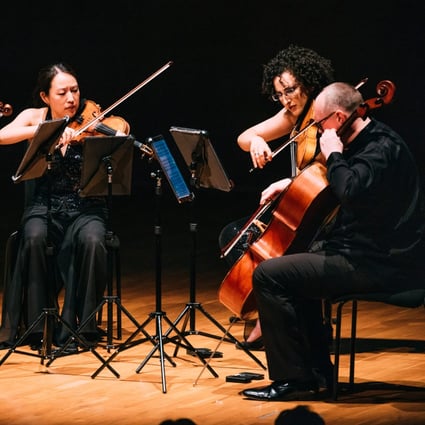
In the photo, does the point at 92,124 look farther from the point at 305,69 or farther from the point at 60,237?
the point at 305,69

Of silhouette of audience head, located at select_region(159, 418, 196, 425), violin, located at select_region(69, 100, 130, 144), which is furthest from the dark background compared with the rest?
silhouette of audience head, located at select_region(159, 418, 196, 425)

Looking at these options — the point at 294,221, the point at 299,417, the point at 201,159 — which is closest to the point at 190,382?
the point at 299,417

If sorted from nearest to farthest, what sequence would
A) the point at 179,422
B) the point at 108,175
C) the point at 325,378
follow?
1. the point at 179,422
2. the point at 325,378
3. the point at 108,175

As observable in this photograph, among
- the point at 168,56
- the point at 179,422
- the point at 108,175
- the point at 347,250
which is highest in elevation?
the point at 168,56

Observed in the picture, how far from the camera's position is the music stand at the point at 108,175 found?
4.24 metres

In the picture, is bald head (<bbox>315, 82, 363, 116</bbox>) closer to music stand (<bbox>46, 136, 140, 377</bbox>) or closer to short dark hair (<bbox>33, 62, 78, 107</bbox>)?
music stand (<bbox>46, 136, 140, 377</bbox>)

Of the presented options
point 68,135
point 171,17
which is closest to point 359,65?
point 171,17

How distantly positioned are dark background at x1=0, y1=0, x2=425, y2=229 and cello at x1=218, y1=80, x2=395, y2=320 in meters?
4.28

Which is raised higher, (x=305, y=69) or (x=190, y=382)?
(x=305, y=69)

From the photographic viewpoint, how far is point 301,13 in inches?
322

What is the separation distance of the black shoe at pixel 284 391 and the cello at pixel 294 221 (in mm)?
446

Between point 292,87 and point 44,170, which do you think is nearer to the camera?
point 44,170

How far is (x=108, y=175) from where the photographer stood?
427 centimetres

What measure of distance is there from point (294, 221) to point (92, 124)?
1165mm
